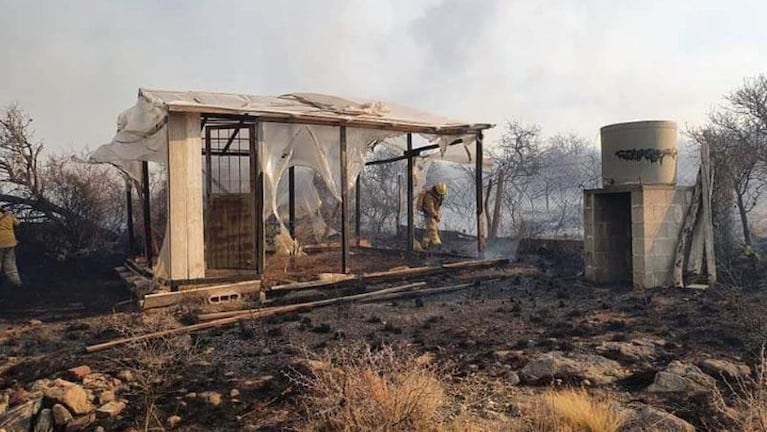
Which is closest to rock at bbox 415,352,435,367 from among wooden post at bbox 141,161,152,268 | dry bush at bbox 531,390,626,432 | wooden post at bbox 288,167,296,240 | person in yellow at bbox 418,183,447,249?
dry bush at bbox 531,390,626,432

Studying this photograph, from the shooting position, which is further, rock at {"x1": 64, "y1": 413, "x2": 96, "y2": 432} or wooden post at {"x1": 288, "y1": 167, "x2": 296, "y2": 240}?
wooden post at {"x1": 288, "y1": 167, "x2": 296, "y2": 240}

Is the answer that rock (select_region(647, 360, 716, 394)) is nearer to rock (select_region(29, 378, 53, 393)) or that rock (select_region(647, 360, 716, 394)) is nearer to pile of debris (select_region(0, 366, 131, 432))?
pile of debris (select_region(0, 366, 131, 432))

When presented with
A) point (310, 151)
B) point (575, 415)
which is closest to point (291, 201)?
point (310, 151)

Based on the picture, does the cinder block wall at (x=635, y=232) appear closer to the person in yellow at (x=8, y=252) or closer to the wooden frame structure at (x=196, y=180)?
the wooden frame structure at (x=196, y=180)

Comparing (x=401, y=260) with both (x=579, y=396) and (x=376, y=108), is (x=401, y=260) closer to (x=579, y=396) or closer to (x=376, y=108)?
(x=376, y=108)

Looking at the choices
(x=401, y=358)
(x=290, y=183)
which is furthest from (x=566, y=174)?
(x=401, y=358)

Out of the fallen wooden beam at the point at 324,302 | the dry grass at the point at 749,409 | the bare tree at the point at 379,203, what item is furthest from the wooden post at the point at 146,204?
the dry grass at the point at 749,409

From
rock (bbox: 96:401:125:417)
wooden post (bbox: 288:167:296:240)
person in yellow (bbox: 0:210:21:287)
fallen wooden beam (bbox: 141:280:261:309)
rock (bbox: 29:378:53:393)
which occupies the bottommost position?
rock (bbox: 96:401:125:417)

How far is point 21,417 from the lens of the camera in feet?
12.9

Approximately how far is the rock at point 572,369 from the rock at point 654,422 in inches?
28.2

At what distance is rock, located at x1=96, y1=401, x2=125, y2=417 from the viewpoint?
13.1 feet

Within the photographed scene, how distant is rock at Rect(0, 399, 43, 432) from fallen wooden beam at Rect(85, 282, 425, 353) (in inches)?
48.5

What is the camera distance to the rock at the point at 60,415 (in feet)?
13.0

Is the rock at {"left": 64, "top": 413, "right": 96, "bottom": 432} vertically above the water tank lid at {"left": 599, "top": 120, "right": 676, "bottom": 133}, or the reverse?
the water tank lid at {"left": 599, "top": 120, "right": 676, "bottom": 133}
